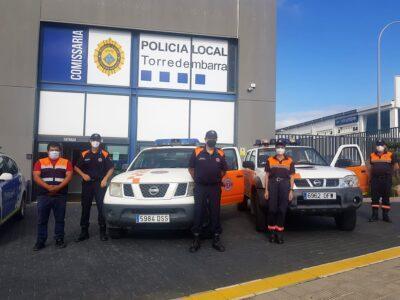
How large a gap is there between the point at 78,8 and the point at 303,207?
10688 millimetres

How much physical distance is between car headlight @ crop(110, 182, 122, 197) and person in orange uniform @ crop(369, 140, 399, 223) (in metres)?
5.32

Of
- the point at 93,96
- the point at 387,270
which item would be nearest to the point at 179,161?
the point at 387,270

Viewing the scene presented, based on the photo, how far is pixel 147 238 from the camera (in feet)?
22.3

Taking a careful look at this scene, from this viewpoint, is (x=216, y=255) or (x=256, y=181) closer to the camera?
(x=216, y=255)

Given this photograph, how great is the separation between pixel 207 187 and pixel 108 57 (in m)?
9.43

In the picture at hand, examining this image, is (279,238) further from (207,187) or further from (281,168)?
(207,187)

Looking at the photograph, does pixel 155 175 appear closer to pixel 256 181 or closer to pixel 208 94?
pixel 256 181

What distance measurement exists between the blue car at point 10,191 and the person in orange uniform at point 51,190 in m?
0.80

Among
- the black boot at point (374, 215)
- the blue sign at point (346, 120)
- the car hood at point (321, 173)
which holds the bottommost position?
the black boot at point (374, 215)

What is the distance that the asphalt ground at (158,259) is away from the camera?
4.42m

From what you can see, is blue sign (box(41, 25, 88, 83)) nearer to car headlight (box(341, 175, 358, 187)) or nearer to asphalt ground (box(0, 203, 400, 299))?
asphalt ground (box(0, 203, 400, 299))

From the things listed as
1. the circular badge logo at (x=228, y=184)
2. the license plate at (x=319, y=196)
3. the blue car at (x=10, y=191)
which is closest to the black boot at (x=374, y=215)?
the license plate at (x=319, y=196)

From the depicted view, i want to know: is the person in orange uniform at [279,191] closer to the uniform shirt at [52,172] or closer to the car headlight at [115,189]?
the car headlight at [115,189]

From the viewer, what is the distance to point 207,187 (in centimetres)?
598
